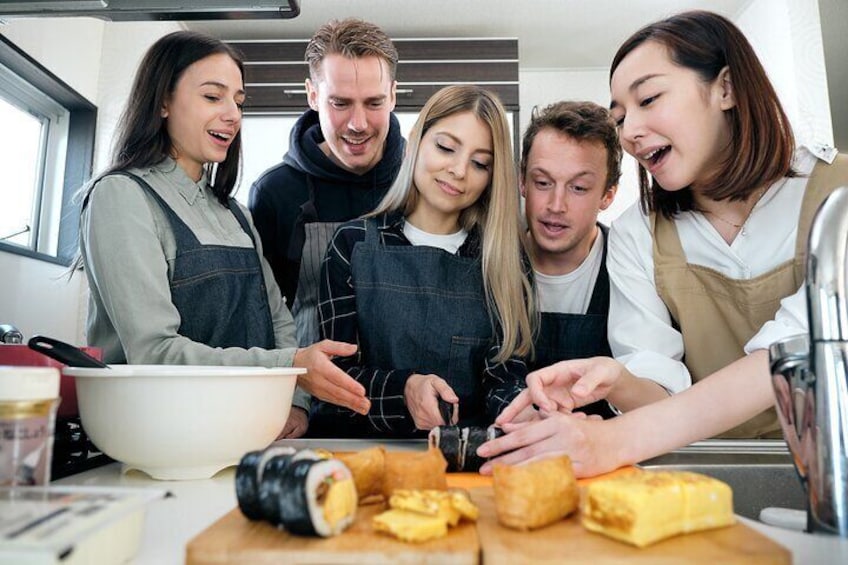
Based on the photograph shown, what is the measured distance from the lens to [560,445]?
837 mm

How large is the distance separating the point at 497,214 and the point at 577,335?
0.34 meters

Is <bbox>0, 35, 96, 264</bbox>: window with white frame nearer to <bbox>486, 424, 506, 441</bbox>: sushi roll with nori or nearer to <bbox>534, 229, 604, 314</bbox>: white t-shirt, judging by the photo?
<bbox>534, 229, 604, 314</bbox>: white t-shirt

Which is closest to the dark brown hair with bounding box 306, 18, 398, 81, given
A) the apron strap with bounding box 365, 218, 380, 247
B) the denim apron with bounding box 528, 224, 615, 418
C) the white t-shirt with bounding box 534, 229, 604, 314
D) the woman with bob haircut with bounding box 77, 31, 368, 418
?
the woman with bob haircut with bounding box 77, 31, 368, 418

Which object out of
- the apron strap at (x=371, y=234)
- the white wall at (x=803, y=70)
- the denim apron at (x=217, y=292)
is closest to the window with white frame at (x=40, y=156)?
the denim apron at (x=217, y=292)

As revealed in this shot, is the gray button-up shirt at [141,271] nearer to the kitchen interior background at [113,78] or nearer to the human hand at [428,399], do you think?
Answer: the human hand at [428,399]

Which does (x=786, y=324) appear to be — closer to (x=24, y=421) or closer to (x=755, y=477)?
(x=755, y=477)

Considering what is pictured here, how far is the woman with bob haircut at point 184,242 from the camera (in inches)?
41.1

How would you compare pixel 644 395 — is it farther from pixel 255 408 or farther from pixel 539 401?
pixel 255 408

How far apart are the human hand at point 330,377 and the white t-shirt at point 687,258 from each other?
1.63ft

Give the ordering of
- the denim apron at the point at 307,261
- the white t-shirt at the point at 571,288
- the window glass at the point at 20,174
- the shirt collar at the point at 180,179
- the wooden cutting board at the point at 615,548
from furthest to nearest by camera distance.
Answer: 1. the window glass at the point at 20,174
2. the denim apron at the point at 307,261
3. the white t-shirt at the point at 571,288
4. the shirt collar at the point at 180,179
5. the wooden cutting board at the point at 615,548

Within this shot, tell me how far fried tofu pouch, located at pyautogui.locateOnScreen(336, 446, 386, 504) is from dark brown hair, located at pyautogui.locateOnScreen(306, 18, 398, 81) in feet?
4.49

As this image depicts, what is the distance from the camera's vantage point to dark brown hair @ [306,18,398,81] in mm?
1756

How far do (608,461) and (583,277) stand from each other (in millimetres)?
756

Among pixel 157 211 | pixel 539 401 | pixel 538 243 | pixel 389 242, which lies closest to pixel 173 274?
pixel 157 211
